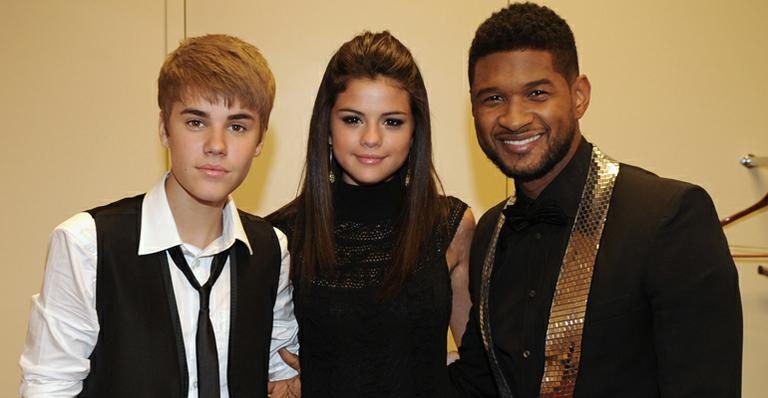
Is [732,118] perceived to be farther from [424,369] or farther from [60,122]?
[60,122]

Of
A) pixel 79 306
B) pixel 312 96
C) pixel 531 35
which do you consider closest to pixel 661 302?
pixel 531 35

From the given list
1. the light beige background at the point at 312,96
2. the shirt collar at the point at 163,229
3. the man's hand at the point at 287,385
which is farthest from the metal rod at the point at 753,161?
the shirt collar at the point at 163,229

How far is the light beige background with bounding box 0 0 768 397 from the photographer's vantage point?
2.64 metres

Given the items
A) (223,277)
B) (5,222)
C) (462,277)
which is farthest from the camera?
(5,222)

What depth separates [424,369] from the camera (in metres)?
1.92

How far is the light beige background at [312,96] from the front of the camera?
8.66 ft

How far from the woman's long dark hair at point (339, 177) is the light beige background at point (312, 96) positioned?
0.79 metres

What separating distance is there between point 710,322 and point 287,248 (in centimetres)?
104

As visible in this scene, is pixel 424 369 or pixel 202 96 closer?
pixel 202 96

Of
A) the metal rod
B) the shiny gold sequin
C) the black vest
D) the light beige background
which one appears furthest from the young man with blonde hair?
the metal rod

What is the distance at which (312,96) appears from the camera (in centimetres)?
278

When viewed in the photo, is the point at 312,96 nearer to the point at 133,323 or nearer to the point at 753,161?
the point at 133,323

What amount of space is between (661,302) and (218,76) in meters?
1.03

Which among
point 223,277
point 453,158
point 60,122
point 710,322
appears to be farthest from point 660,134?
point 60,122
